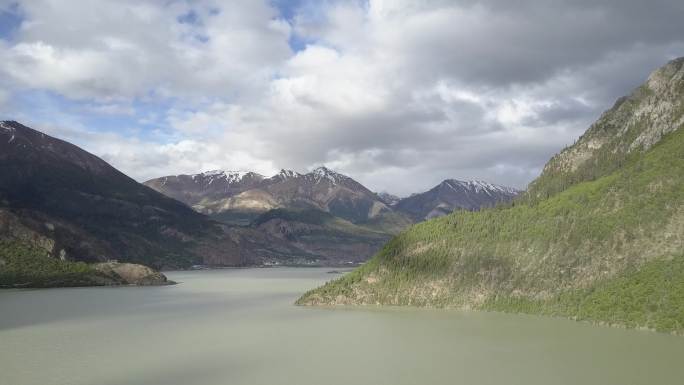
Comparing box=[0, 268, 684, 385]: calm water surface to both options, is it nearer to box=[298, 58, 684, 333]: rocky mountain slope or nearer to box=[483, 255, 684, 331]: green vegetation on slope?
Result: box=[483, 255, 684, 331]: green vegetation on slope

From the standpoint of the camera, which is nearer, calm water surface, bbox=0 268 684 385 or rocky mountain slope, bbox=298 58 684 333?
calm water surface, bbox=0 268 684 385

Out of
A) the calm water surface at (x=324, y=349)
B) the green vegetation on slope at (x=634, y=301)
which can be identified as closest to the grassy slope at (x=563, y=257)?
the green vegetation on slope at (x=634, y=301)

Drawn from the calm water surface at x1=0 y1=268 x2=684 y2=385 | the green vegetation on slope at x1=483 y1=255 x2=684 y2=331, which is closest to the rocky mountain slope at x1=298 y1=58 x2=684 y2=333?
the green vegetation on slope at x1=483 y1=255 x2=684 y2=331

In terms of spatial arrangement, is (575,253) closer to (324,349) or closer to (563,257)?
(563,257)

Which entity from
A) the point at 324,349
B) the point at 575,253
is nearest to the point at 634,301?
the point at 575,253

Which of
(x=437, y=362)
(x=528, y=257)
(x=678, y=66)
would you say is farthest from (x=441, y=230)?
(x=678, y=66)

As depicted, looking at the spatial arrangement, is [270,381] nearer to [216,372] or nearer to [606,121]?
[216,372]
